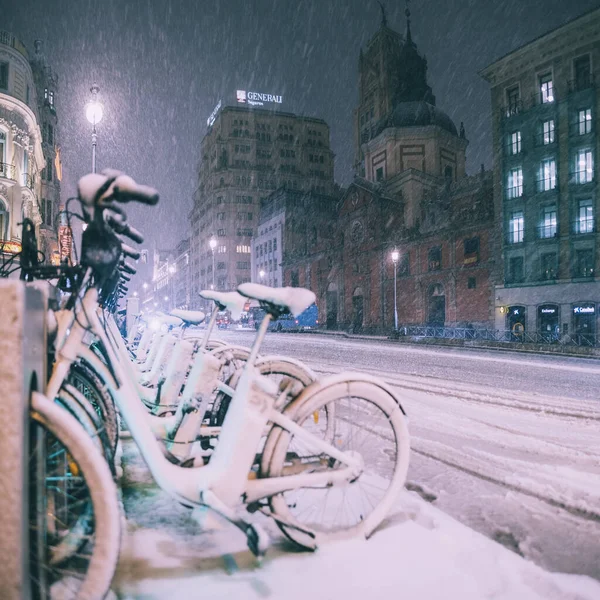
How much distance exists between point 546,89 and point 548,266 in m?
14.5

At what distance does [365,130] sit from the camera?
2977 inches

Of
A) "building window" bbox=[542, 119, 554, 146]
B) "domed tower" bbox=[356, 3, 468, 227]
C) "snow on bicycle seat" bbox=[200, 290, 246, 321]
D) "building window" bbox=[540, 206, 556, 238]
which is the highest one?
"domed tower" bbox=[356, 3, 468, 227]

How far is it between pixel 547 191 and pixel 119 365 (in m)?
38.9

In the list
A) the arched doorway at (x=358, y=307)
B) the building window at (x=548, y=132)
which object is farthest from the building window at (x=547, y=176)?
the arched doorway at (x=358, y=307)

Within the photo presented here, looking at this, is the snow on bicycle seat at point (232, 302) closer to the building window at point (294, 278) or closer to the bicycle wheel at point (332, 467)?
the bicycle wheel at point (332, 467)

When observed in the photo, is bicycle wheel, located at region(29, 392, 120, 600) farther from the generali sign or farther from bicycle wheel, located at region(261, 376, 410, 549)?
the generali sign

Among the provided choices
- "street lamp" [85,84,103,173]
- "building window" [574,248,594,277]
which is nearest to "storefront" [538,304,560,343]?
"building window" [574,248,594,277]

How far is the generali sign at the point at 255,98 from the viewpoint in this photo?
119m

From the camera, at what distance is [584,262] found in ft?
105

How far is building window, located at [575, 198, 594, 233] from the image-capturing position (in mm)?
32094

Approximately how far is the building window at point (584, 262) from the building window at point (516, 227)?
4.72 metres

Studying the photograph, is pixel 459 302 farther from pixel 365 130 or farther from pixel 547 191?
pixel 365 130

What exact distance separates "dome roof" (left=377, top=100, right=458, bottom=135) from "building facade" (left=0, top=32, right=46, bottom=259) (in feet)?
152

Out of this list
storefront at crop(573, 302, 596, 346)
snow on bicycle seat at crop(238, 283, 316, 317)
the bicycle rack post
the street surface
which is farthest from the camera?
storefront at crop(573, 302, 596, 346)
